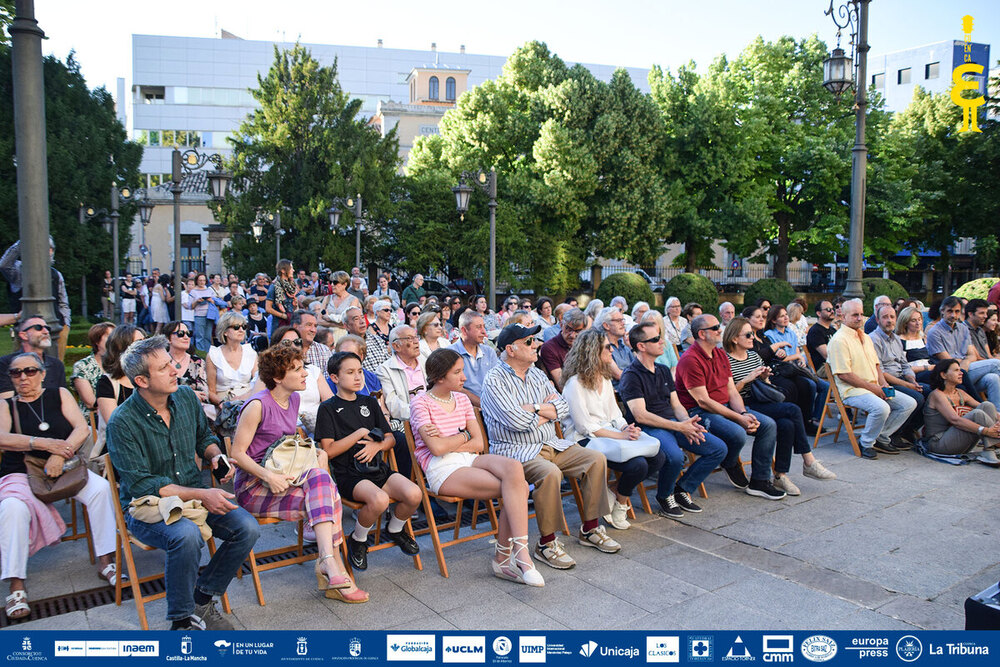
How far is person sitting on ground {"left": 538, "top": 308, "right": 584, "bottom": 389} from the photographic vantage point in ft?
23.8

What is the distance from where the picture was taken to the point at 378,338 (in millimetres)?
7402

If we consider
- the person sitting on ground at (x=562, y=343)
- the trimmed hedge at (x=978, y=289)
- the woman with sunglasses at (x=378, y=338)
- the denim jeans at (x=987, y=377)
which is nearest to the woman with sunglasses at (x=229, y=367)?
the woman with sunglasses at (x=378, y=338)

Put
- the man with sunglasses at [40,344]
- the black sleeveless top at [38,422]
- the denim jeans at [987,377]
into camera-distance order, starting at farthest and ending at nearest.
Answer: the denim jeans at [987,377]
the man with sunglasses at [40,344]
the black sleeveless top at [38,422]

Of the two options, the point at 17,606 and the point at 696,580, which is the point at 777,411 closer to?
the point at 696,580

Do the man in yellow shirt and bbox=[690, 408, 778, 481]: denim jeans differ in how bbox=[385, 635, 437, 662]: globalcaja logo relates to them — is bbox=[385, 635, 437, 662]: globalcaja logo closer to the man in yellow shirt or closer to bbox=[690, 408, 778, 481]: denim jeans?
bbox=[690, 408, 778, 481]: denim jeans

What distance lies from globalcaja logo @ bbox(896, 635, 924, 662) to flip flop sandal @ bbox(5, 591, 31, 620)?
14.5ft

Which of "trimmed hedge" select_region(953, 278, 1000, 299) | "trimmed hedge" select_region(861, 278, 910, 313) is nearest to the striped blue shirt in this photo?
"trimmed hedge" select_region(953, 278, 1000, 299)

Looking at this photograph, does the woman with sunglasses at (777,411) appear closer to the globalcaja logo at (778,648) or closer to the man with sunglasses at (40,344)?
the globalcaja logo at (778,648)

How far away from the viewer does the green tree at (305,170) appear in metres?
28.1

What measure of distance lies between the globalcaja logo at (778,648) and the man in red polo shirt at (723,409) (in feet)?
8.47

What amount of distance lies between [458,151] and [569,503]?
23.0 m

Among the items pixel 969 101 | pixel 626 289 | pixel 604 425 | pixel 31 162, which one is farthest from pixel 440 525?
pixel 969 101

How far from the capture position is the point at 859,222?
11617mm

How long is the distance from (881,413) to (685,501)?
9.53 feet
